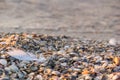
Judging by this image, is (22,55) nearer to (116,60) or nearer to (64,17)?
(116,60)

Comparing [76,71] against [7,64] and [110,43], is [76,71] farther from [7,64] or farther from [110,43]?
[110,43]

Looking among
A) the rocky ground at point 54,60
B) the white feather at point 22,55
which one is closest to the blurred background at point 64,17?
the rocky ground at point 54,60

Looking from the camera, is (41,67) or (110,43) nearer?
(41,67)

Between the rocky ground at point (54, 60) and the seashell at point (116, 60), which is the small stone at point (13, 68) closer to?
the rocky ground at point (54, 60)

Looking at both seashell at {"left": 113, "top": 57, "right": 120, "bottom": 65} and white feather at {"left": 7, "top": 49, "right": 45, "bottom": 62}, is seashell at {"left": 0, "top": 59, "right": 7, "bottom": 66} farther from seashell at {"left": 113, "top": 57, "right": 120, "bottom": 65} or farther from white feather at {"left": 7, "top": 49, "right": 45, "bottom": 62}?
seashell at {"left": 113, "top": 57, "right": 120, "bottom": 65}

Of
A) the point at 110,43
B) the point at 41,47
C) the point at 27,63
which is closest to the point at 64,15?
the point at 110,43

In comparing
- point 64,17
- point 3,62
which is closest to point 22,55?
point 3,62

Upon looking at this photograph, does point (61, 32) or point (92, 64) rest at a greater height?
point (92, 64)
